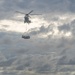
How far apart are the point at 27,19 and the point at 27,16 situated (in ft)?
11.0

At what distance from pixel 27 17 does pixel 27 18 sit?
4.01ft

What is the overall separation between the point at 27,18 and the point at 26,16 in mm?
2756

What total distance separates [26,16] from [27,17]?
234 cm

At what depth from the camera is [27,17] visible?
103562 mm

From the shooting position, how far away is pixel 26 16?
10150 cm

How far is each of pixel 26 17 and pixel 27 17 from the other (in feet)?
4.62

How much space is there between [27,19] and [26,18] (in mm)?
1704

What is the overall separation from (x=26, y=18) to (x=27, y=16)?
252cm

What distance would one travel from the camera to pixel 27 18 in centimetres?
10331

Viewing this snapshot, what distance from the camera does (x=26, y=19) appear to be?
103 metres

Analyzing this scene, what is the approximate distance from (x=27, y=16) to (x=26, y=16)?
52.2 inches

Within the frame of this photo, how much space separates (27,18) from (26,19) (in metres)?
1.77

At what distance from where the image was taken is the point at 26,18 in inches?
4050

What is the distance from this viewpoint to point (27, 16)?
102312mm
